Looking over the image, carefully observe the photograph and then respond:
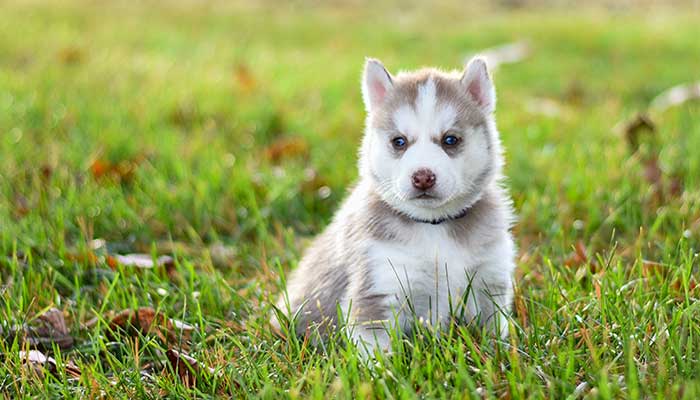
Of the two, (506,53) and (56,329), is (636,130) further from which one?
(506,53)

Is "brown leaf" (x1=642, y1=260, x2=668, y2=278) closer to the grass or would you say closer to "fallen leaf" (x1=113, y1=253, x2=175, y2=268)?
the grass

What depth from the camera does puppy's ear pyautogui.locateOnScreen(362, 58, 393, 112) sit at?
3.79 meters

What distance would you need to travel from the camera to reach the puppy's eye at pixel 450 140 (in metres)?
3.58

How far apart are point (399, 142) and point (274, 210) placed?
1831 mm

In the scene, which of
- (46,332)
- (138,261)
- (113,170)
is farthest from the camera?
(113,170)

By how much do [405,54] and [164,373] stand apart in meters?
8.14

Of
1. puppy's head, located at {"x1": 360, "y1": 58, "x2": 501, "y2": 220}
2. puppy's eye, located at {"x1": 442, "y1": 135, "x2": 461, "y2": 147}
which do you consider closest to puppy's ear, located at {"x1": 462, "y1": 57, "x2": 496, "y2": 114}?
puppy's head, located at {"x1": 360, "y1": 58, "x2": 501, "y2": 220}

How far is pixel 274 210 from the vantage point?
17.4ft

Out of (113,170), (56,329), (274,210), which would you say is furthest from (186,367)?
(113,170)

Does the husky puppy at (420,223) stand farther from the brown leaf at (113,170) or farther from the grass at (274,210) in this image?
the brown leaf at (113,170)

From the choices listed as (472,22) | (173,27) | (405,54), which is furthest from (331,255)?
(472,22)

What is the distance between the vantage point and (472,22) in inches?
557

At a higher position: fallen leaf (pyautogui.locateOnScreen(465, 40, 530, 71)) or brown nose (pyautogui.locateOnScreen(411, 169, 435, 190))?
brown nose (pyautogui.locateOnScreen(411, 169, 435, 190))

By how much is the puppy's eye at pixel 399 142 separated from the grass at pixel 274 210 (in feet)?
2.75
